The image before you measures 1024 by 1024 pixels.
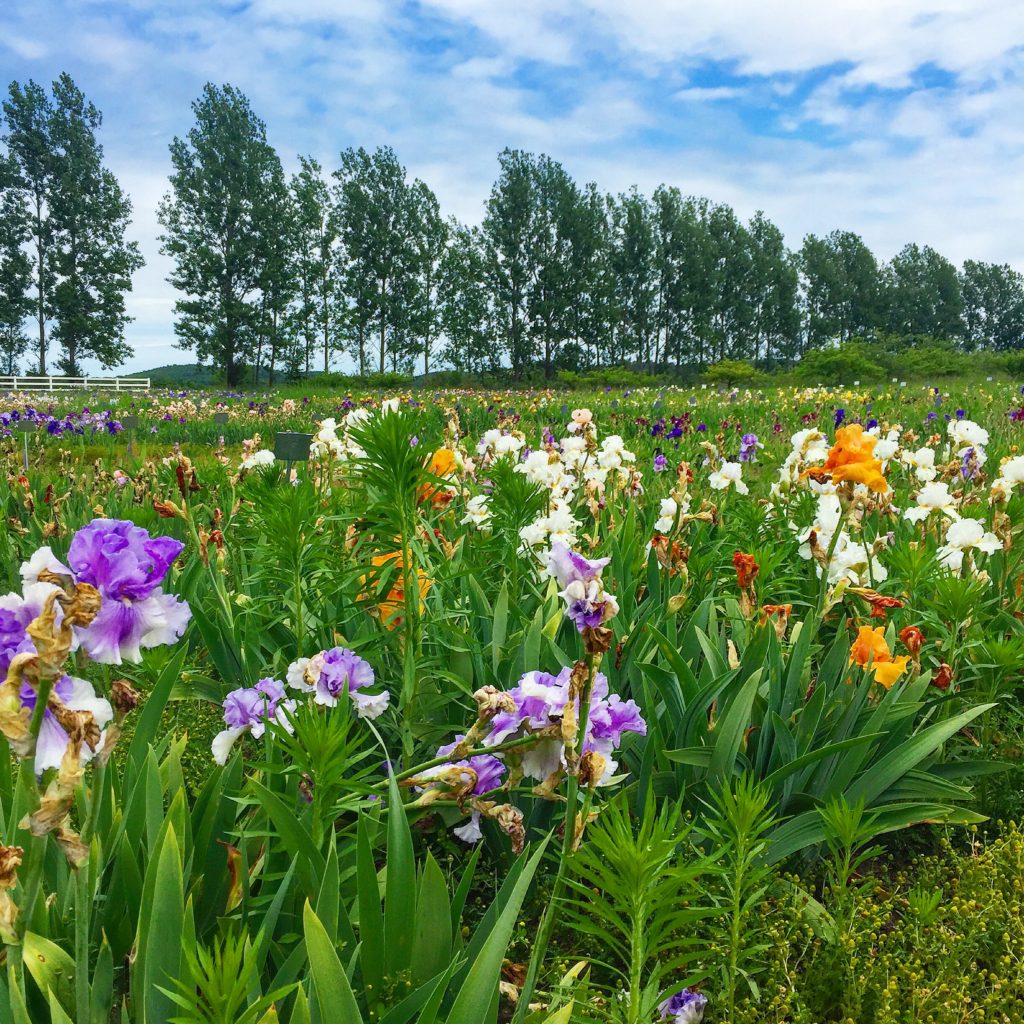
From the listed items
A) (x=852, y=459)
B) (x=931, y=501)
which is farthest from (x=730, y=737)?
(x=931, y=501)

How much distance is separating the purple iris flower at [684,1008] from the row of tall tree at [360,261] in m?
38.2

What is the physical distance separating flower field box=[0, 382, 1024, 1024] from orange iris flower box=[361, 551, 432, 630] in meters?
0.02

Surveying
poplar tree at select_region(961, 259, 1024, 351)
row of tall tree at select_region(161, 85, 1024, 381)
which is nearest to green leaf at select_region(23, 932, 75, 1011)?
row of tall tree at select_region(161, 85, 1024, 381)

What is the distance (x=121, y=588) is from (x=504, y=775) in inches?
37.8

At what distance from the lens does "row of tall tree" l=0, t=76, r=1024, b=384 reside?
35.2 metres

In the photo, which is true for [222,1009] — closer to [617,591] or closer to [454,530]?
[617,591]

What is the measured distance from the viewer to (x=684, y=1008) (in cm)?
135

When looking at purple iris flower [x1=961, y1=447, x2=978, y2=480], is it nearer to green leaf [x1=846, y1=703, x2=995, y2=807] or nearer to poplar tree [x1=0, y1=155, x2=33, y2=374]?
green leaf [x1=846, y1=703, x2=995, y2=807]

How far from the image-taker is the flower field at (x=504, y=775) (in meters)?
1.03

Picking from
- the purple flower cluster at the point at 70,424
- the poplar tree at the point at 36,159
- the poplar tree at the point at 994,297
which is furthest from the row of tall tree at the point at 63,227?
the poplar tree at the point at 994,297

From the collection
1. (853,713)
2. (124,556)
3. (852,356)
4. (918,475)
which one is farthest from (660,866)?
(852,356)

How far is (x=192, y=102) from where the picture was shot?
114 feet

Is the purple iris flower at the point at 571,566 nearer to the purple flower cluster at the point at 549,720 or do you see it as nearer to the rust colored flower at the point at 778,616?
the purple flower cluster at the point at 549,720

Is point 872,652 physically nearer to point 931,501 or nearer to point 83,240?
point 931,501
